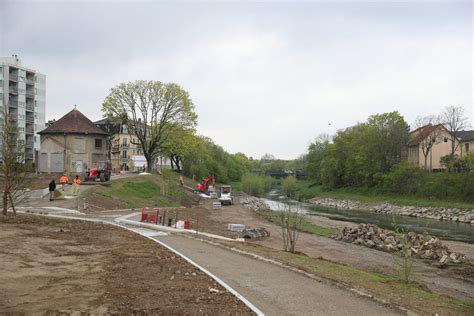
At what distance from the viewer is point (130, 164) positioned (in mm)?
106625

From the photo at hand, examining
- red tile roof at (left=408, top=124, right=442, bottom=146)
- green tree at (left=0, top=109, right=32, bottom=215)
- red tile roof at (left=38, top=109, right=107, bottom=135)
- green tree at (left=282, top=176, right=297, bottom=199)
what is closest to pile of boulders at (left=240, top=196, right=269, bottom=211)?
green tree at (left=282, top=176, right=297, bottom=199)

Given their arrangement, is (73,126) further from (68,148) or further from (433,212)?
(433,212)

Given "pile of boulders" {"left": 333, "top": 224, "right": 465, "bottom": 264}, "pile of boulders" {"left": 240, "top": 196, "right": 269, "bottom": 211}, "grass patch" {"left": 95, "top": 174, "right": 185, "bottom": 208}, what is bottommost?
"pile of boulders" {"left": 240, "top": 196, "right": 269, "bottom": 211}

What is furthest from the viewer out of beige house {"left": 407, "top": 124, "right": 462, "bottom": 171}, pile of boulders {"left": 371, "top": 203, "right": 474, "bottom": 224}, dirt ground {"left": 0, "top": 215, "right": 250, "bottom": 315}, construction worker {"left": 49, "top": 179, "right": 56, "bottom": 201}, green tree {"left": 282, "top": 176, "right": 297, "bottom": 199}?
beige house {"left": 407, "top": 124, "right": 462, "bottom": 171}

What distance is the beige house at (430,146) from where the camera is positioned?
3009 inches

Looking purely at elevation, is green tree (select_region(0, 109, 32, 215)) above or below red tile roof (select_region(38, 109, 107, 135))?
below

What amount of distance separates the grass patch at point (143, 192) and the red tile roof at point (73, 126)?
8.52 m

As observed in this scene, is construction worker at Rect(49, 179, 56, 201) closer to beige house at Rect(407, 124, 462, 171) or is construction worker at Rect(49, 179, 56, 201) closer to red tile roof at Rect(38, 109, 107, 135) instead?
red tile roof at Rect(38, 109, 107, 135)

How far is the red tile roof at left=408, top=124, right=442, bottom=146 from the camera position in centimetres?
7675

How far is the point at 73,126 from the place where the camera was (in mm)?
55344

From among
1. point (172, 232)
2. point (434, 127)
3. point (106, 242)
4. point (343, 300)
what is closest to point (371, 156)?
point (434, 127)

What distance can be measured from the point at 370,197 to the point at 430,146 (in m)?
13.4

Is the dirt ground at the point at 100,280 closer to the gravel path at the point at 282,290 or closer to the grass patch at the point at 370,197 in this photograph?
the gravel path at the point at 282,290

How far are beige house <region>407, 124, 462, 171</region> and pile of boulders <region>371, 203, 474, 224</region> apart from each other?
17.5m
